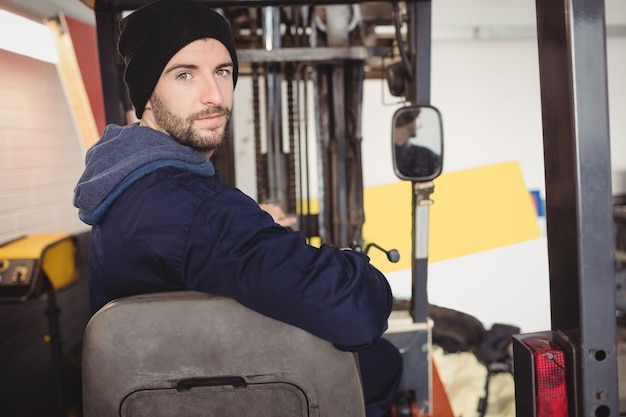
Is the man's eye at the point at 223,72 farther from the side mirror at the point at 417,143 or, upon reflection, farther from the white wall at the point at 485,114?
the white wall at the point at 485,114

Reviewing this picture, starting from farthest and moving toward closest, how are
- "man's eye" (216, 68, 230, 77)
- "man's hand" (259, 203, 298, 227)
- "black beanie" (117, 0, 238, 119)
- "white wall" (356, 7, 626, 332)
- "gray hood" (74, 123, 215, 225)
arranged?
"white wall" (356, 7, 626, 332) → "man's hand" (259, 203, 298, 227) → "man's eye" (216, 68, 230, 77) → "black beanie" (117, 0, 238, 119) → "gray hood" (74, 123, 215, 225)

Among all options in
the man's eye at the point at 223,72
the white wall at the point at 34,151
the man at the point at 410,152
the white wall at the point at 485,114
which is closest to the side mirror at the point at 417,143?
the man at the point at 410,152

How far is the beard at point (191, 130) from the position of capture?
1496mm

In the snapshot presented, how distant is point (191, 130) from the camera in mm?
1504

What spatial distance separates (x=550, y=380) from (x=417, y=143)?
43.4 inches

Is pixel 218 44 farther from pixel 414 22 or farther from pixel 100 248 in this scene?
pixel 414 22

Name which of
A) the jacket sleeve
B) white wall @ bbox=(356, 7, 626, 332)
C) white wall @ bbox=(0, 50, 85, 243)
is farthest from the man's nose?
white wall @ bbox=(356, 7, 626, 332)

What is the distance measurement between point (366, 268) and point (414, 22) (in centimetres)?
128

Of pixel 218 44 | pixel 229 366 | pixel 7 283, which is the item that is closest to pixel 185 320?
pixel 229 366

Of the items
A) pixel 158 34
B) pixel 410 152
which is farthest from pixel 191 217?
pixel 410 152

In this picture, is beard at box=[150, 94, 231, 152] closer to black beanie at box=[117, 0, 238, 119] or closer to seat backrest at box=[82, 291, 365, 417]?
black beanie at box=[117, 0, 238, 119]

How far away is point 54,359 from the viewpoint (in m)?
2.96

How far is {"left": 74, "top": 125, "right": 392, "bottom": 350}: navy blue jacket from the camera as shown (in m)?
1.13

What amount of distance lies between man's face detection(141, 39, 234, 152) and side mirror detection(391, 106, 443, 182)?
2.29 ft
